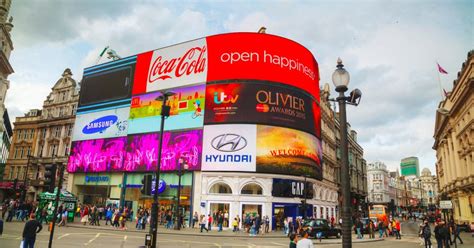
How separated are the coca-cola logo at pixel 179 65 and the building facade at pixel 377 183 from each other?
4216 inches

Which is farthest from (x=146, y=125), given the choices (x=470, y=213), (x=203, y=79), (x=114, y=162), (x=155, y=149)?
(x=470, y=213)

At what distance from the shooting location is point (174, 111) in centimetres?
4309

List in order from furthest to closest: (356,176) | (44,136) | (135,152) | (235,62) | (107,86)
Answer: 1. (356,176)
2. (44,136)
3. (107,86)
4. (135,152)
5. (235,62)

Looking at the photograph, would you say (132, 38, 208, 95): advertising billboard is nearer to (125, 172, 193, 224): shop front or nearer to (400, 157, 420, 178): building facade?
(125, 172, 193, 224): shop front

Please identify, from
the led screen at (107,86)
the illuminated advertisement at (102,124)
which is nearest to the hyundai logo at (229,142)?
the illuminated advertisement at (102,124)

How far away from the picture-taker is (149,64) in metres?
47.9

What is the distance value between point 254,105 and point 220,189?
10394mm

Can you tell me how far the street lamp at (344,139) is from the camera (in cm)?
806

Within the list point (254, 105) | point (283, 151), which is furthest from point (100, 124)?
point (283, 151)

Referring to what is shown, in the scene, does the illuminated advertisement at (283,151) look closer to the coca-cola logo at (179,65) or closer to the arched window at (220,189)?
the arched window at (220,189)

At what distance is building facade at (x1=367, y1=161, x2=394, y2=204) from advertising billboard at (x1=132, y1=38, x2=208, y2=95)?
107m

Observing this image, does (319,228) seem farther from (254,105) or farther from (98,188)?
(98,188)

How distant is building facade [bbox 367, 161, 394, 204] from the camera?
12862 centimetres

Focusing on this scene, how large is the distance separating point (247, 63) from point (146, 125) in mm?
15615
